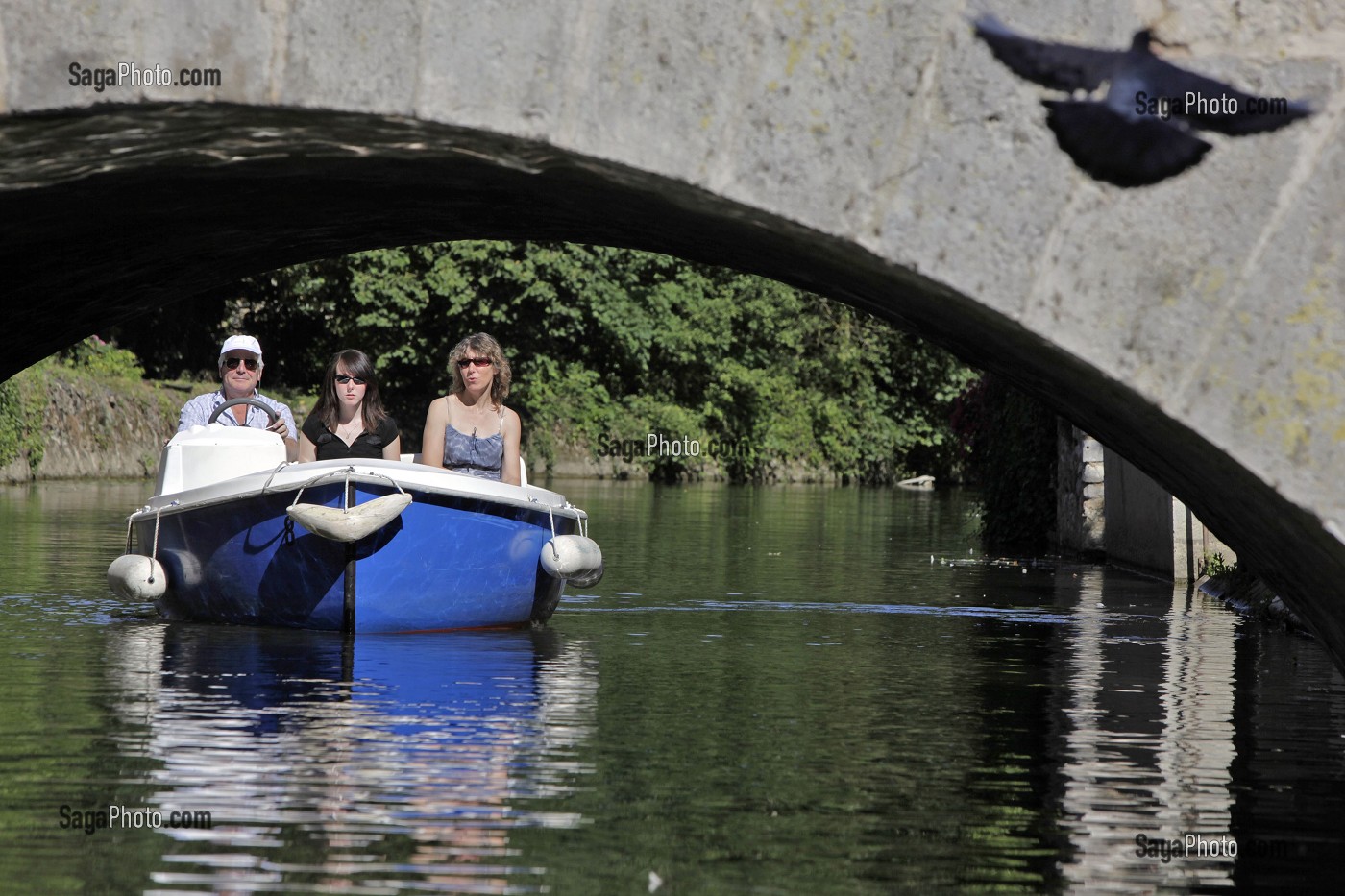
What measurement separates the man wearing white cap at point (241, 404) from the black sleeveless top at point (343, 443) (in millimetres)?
157

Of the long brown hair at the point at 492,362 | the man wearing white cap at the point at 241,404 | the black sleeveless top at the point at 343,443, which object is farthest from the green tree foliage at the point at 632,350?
the black sleeveless top at the point at 343,443

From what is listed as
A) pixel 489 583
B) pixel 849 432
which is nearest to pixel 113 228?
pixel 489 583

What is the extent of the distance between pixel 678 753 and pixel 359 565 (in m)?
4.56

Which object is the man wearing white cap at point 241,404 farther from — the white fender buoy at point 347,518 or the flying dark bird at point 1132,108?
the flying dark bird at point 1132,108

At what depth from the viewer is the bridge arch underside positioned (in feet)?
11.6

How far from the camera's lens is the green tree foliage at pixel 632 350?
147 ft

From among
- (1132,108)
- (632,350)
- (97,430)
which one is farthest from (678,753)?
(632,350)

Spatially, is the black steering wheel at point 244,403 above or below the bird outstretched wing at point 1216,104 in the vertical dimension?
below

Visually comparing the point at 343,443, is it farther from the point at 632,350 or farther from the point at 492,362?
the point at 632,350

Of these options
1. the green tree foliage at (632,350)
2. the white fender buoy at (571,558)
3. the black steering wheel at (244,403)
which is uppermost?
the green tree foliage at (632,350)

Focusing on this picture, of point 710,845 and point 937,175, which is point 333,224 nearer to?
point 710,845

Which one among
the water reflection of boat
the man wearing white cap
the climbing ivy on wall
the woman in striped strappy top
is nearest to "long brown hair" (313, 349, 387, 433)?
the man wearing white cap

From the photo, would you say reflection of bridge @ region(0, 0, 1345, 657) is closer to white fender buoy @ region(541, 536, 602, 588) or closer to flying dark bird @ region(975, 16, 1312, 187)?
flying dark bird @ region(975, 16, 1312, 187)

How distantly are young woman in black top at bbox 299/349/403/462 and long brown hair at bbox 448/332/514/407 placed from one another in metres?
0.50
